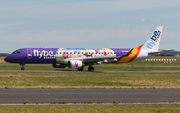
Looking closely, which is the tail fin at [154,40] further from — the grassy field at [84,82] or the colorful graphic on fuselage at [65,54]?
the grassy field at [84,82]

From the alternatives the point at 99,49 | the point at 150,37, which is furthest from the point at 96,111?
the point at 150,37

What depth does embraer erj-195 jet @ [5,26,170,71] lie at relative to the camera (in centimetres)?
4381

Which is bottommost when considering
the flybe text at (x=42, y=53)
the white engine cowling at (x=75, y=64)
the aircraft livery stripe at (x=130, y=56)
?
the white engine cowling at (x=75, y=64)

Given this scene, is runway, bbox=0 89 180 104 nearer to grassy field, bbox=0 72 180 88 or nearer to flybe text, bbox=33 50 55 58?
grassy field, bbox=0 72 180 88

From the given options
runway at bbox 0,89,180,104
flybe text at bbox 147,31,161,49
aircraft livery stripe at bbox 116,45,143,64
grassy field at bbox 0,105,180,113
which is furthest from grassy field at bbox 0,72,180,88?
flybe text at bbox 147,31,161,49

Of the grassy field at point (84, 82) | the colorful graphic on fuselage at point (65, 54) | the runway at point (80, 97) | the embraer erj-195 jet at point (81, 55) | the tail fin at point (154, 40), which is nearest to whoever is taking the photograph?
the runway at point (80, 97)

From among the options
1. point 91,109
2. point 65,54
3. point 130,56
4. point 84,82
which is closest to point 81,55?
point 65,54

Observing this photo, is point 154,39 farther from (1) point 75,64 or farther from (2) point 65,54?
(2) point 65,54

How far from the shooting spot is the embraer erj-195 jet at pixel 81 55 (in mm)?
43812

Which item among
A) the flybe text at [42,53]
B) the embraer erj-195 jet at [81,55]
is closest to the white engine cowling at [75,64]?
the embraer erj-195 jet at [81,55]

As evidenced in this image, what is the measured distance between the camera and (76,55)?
4600cm

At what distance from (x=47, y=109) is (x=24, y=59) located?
1303 inches

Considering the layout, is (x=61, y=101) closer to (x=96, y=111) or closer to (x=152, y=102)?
(x=96, y=111)

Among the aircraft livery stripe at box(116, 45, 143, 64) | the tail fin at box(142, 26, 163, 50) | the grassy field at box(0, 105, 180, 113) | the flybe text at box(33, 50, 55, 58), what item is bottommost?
the grassy field at box(0, 105, 180, 113)
